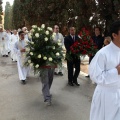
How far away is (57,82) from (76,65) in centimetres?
100

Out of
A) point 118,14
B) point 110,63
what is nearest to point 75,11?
point 118,14

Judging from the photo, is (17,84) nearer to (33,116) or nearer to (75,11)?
(33,116)

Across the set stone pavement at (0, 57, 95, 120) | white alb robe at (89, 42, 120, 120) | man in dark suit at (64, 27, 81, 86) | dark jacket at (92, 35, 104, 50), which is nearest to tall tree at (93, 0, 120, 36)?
dark jacket at (92, 35, 104, 50)

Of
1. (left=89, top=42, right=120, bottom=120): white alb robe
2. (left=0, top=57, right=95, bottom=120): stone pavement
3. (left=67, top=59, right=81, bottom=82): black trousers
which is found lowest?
(left=0, top=57, right=95, bottom=120): stone pavement

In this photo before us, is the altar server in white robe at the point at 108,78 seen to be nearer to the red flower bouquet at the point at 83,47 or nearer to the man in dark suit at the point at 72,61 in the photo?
the red flower bouquet at the point at 83,47

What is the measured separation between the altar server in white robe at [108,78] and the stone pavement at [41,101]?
2570mm

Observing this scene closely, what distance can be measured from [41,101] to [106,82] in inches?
169

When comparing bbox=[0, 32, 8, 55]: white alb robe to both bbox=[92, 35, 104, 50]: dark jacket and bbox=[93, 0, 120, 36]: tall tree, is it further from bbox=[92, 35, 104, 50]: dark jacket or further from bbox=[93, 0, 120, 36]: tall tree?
bbox=[92, 35, 104, 50]: dark jacket

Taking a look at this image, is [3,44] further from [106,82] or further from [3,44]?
[106,82]

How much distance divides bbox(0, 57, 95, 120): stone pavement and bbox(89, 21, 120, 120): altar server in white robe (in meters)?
2.57

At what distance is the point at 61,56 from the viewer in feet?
23.4

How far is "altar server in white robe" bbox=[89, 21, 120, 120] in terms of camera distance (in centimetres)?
324

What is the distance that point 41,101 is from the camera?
7355mm

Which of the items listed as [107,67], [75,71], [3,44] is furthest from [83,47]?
[3,44]
